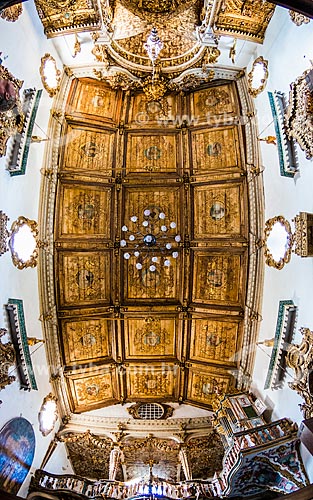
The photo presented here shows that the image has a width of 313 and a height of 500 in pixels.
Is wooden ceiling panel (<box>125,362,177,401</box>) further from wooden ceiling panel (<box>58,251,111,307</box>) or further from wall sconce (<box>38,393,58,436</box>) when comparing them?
wooden ceiling panel (<box>58,251,111,307</box>)

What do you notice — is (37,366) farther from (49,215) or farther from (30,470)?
(49,215)

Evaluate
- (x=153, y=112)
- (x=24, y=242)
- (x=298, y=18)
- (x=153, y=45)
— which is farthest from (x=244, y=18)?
(x=24, y=242)

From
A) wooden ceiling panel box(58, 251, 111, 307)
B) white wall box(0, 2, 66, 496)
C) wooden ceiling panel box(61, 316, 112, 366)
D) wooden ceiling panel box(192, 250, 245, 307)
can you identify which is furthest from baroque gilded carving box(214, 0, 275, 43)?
wooden ceiling panel box(61, 316, 112, 366)

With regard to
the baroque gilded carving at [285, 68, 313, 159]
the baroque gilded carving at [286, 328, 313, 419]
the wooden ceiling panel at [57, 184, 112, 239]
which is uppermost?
the baroque gilded carving at [285, 68, 313, 159]

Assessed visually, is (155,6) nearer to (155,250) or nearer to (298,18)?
(298,18)

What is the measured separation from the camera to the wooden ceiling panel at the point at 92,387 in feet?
53.0

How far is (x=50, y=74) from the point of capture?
13445 mm

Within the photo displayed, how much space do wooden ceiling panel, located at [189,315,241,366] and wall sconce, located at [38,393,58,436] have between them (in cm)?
603

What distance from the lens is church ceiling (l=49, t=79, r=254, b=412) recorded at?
50.5ft

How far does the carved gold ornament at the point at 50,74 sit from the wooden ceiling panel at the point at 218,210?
6.63 meters

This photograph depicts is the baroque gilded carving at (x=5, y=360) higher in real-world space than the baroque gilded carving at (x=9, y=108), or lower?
lower

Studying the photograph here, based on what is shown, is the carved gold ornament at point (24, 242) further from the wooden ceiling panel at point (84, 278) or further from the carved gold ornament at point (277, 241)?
the carved gold ornament at point (277, 241)

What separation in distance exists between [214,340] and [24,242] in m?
8.69

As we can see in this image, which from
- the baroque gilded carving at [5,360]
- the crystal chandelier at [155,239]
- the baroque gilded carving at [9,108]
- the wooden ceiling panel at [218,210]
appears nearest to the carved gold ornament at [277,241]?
the wooden ceiling panel at [218,210]
